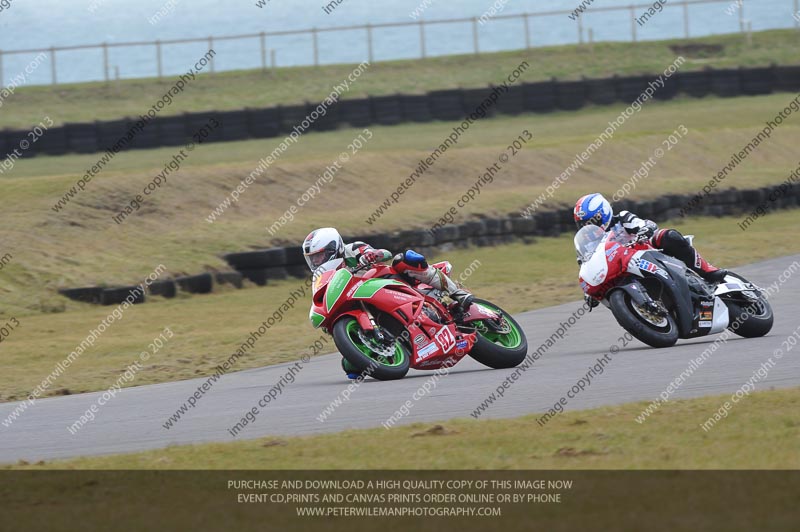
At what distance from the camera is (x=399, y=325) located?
10.4 meters

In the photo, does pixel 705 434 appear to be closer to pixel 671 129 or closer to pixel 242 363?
pixel 242 363

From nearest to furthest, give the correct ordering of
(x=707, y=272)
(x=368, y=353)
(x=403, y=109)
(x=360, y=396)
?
(x=360, y=396), (x=368, y=353), (x=707, y=272), (x=403, y=109)

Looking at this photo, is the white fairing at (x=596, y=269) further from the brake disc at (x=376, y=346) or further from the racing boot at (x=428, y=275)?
the brake disc at (x=376, y=346)

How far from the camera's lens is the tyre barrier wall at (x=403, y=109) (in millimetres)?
31500

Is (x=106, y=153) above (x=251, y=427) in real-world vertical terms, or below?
below

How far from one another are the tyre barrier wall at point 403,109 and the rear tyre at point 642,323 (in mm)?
22050

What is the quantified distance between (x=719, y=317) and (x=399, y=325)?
9.56 feet

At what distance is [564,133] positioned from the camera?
34.8 metres

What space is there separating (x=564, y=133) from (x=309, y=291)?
667 inches

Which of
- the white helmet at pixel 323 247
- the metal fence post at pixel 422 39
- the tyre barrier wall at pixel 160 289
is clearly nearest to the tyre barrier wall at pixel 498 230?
the tyre barrier wall at pixel 160 289

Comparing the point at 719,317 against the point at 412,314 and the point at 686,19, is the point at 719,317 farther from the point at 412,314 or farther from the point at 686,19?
the point at 686,19

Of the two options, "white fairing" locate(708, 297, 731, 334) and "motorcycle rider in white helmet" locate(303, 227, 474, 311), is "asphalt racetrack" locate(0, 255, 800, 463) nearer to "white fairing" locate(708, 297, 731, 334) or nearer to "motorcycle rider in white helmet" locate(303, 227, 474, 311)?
"white fairing" locate(708, 297, 731, 334)

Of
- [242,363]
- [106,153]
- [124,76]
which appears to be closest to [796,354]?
[242,363]

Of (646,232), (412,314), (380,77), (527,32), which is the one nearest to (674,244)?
(646,232)
